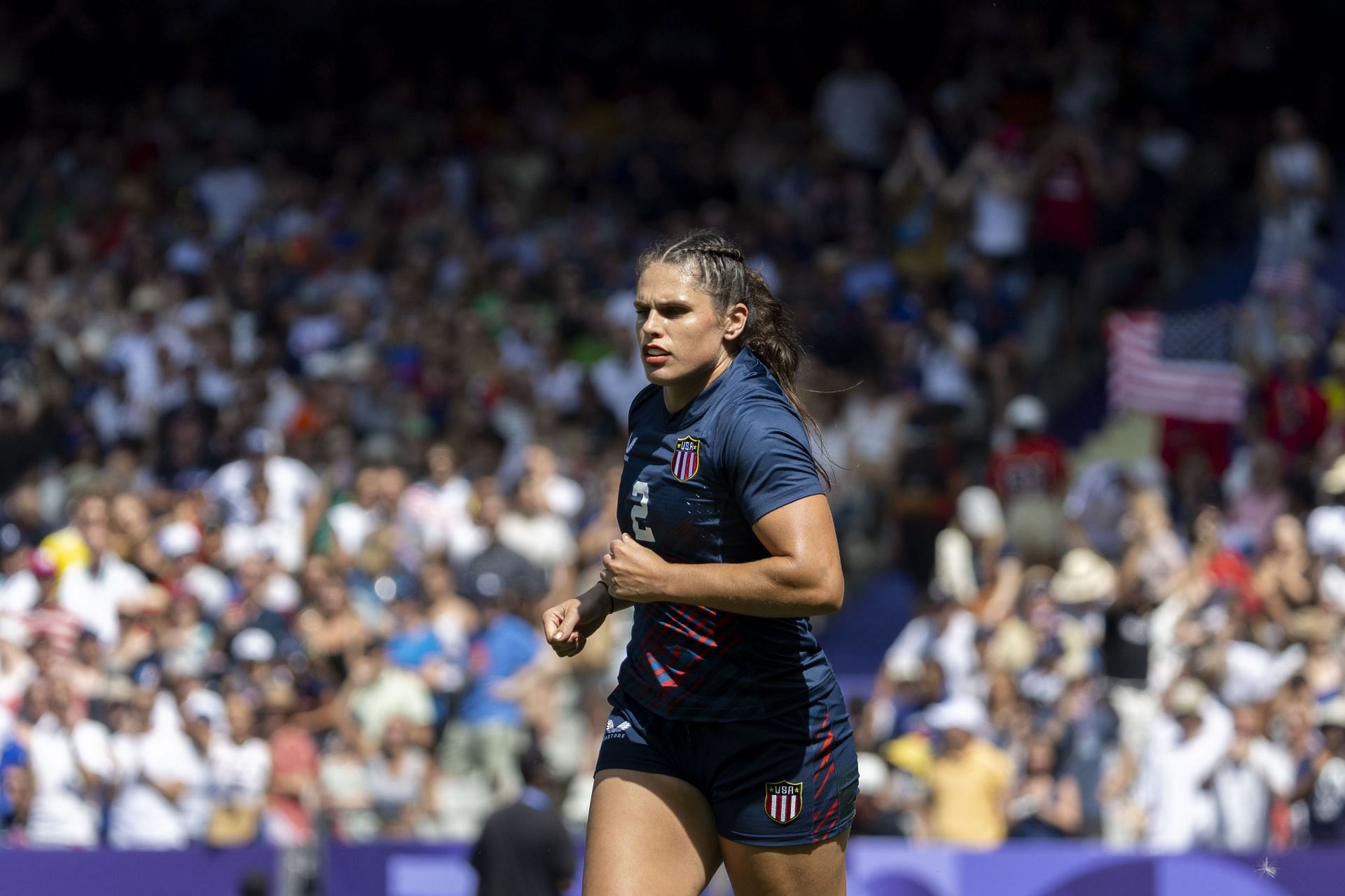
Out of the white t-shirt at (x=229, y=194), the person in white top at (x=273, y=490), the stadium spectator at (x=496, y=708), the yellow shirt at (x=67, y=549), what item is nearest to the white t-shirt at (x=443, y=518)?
the person in white top at (x=273, y=490)

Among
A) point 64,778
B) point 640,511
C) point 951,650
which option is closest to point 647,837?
point 640,511

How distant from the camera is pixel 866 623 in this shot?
41.4 ft

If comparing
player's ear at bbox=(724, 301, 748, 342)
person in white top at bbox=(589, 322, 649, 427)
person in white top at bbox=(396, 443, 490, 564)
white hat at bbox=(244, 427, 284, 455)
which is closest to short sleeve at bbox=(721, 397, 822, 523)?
player's ear at bbox=(724, 301, 748, 342)

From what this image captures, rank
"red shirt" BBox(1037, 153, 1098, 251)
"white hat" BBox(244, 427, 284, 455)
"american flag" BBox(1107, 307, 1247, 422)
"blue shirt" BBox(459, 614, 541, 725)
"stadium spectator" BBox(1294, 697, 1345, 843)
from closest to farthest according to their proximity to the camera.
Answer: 1. "stadium spectator" BBox(1294, 697, 1345, 843)
2. "blue shirt" BBox(459, 614, 541, 725)
3. "white hat" BBox(244, 427, 284, 455)
4. "american flag" BBox(1107, 307, 1247, 422)
5. "red shirt" BBox(1037, 153, 1098, 251)

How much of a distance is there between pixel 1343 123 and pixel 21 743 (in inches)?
470

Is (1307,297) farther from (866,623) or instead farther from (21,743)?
(21,743)

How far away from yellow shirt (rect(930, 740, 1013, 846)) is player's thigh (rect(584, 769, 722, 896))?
5.85m

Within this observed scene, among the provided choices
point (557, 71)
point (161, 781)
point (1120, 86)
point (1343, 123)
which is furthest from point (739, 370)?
point (557, 71)

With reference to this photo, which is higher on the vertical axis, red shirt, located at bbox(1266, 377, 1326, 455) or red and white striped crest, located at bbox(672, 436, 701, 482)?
red shirt, located at bbox(1266, 377, 1326, 455)

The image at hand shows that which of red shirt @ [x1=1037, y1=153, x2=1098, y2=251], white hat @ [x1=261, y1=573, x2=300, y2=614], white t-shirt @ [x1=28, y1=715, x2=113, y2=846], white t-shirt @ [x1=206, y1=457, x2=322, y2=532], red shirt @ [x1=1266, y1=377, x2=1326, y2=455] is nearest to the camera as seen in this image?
white t-shirt @ [x1=28, y1=715, x2=113, y2=846]

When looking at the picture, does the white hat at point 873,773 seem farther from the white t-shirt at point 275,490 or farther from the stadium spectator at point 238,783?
the white t-shirt at point 275,490

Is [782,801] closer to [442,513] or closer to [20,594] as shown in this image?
[442,513]

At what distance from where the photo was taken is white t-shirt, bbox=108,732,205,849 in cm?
1037

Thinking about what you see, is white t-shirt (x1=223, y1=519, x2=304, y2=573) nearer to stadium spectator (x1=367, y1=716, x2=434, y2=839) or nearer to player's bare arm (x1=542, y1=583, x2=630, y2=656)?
stadium spectator (x1=367, y1=716, x2=434, y2=839)
